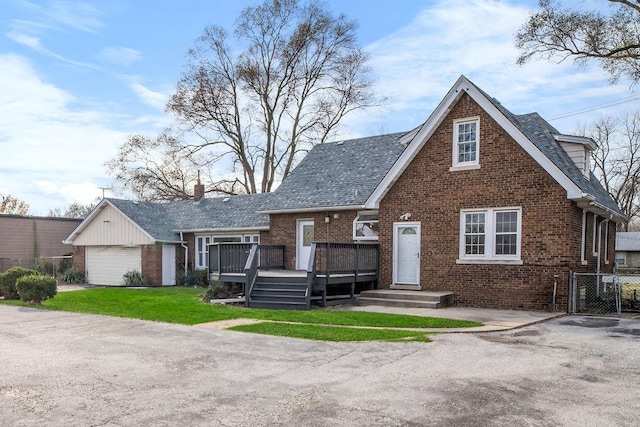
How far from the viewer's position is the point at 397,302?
16281mm

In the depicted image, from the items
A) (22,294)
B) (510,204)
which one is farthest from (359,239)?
(22,294)

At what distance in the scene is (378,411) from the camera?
618 centimetres

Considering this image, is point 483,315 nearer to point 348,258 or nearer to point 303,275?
point 348,258

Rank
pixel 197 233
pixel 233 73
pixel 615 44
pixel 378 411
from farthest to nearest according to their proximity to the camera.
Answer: pixel 233 73
pixel 197 233
pixel 615 44
pixel 378 411

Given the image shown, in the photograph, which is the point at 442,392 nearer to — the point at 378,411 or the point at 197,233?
the point at 378,411

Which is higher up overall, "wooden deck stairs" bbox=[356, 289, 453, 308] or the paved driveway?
the paved driveway

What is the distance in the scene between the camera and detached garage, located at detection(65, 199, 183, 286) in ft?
86.9

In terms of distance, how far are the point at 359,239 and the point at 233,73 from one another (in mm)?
25123

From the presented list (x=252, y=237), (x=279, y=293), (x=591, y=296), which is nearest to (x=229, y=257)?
(x=279, y=293)

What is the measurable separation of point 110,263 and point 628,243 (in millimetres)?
49217

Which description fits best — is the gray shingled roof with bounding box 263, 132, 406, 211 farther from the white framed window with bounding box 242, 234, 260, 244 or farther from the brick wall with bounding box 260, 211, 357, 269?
the white framed window with bounding box 242, 234, 260, 244

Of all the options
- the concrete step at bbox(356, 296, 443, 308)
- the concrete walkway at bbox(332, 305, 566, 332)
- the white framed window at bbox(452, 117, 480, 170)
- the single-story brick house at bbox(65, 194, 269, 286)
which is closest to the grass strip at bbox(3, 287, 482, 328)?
the concrete walkway at bbox(332, 305, 566, 332)

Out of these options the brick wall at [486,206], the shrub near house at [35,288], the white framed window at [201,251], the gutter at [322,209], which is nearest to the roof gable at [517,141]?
the brick wall at [486,206]

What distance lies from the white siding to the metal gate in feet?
60.9
